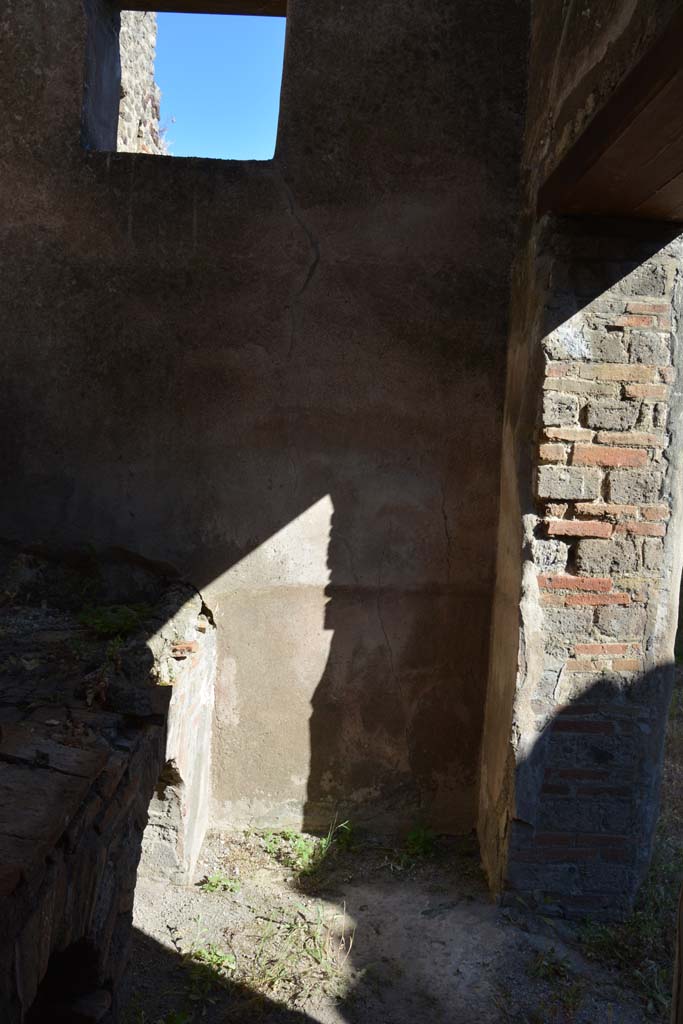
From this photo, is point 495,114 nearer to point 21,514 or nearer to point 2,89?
point 2,89

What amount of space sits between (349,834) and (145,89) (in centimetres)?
471

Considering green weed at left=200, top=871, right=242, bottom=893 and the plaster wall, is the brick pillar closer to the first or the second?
the plaster wall

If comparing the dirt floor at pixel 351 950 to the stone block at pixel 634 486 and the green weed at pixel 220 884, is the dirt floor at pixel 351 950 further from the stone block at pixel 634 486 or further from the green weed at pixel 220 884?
the stone block at pixel 634 486

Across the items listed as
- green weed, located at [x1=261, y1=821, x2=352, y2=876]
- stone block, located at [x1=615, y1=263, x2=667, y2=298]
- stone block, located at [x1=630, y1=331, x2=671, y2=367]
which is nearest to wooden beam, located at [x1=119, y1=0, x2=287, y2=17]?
stone block, located at [x1=615, y1=263, x2=667, y2=298]

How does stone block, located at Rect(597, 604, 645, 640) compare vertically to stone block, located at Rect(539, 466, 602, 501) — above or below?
below

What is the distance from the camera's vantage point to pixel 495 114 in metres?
3.43

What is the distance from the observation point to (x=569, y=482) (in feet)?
9.64

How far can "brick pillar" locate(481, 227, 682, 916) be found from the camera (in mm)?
2900

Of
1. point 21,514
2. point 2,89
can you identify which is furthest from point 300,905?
point 2,89

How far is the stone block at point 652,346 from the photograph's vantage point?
290 centimetres

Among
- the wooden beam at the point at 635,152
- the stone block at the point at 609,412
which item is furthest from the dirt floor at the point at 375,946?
the wooden beam at the point at 635,152

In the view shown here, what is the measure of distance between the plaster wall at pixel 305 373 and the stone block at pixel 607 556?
651mm

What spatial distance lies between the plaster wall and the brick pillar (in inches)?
22.9

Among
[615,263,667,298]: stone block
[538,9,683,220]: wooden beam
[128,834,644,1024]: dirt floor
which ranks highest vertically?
[538,9,683,220]: wooden beam
